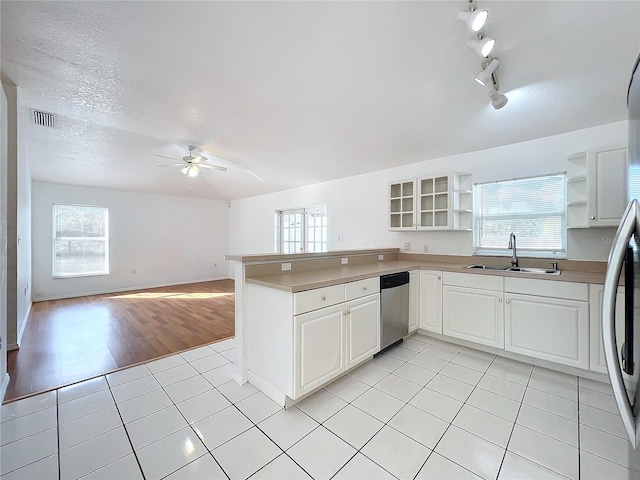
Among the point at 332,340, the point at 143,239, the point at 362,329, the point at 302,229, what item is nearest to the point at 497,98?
the point at 362,329

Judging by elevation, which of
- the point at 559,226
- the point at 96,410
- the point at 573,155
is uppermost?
the point at 573,155

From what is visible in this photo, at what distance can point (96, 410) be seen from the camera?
1868mm

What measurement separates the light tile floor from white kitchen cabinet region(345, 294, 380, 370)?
0.20 metres

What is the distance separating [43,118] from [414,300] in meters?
4.83

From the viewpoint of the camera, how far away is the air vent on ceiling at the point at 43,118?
300cm

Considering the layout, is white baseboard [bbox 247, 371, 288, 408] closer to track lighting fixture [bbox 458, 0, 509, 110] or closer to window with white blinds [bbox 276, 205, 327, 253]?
track lighting fixture [bbox 458, 0, 509, 110]

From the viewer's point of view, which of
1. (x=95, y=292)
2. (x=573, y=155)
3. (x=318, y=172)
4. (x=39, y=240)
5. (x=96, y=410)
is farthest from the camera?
(x=95, y=292)

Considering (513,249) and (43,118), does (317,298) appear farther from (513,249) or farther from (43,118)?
(43,118)

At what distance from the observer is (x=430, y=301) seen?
308cm

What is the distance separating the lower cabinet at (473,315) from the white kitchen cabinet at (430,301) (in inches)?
2.2

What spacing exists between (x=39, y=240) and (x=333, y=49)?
252 inches

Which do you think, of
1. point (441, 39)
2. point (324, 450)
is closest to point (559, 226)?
point (441, 39)

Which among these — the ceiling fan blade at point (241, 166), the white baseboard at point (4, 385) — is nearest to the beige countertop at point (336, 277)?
the white baseboard at point (4, 385)

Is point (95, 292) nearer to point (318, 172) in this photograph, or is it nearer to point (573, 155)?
point (318, 172)
